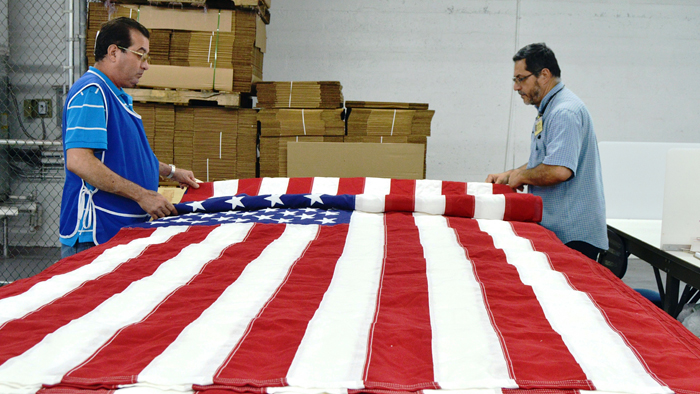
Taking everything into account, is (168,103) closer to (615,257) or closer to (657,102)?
(615,257)

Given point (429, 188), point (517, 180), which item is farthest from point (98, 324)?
point (517, 180)

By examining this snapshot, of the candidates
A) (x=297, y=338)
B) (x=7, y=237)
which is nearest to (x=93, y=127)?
(x=297, y=338)

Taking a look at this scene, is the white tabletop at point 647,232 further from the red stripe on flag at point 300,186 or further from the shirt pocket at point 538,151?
the red stripe on flag at point 300,186

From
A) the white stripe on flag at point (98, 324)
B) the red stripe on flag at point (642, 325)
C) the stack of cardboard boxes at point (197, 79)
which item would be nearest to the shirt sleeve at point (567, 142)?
the red stripe on flag at point (642, 325)

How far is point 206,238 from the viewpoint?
226 cm

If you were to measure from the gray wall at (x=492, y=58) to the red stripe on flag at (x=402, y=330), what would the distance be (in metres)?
4.47

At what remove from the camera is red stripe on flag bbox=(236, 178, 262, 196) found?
123 inches

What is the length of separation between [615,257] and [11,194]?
623cm

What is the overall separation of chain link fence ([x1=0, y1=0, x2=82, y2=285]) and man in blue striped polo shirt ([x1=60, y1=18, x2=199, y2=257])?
4.11 m

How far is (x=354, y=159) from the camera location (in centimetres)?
436

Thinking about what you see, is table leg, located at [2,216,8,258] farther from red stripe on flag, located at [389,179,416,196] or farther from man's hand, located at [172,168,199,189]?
red stripe on flag, located at [389,179,416,196]

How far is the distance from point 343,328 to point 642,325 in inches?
30.1

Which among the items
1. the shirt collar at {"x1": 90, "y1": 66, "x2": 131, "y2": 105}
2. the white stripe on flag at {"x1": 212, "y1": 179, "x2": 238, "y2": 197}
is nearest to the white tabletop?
the white stripe on flag at {"x1": 212, "y1": 179, "x2": 238, "y2": 197}

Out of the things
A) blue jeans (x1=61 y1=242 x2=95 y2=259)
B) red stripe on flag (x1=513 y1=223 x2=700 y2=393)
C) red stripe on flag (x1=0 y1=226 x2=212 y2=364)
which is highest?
red stripe on flag (x1=513 y1=223 x2=700 y2=393)
